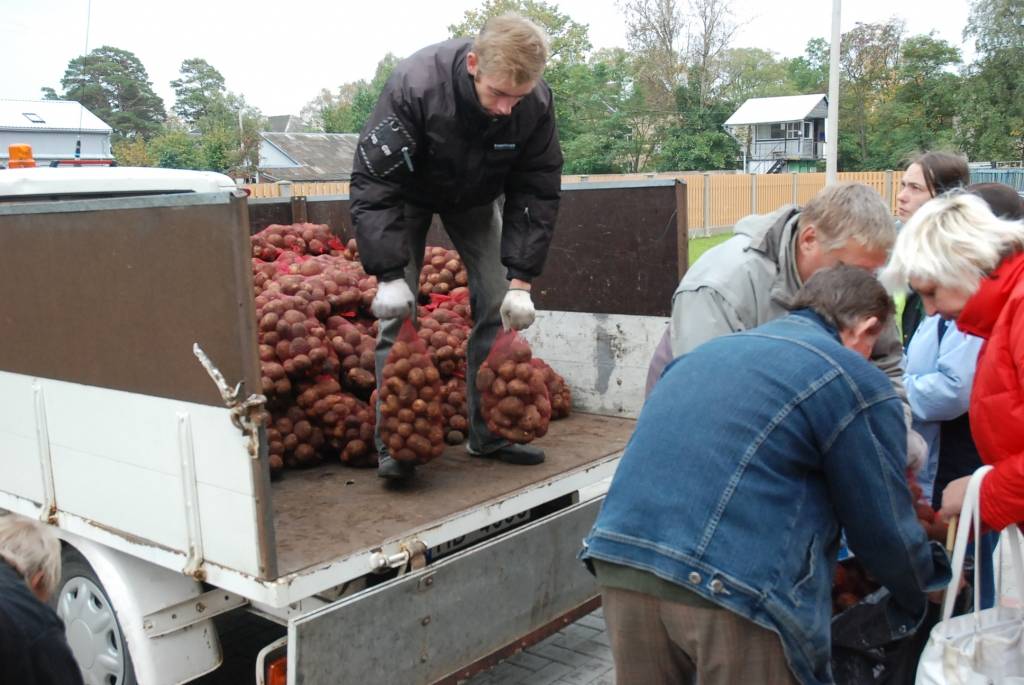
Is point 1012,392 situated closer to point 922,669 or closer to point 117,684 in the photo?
point 922,669

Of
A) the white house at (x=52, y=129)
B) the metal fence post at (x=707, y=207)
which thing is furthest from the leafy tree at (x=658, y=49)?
the white house at (x=52, y=129)

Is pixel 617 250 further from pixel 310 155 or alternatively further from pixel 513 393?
pixel 310 155

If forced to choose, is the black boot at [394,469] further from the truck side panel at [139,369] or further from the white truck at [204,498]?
the truck side panel at [139,369]

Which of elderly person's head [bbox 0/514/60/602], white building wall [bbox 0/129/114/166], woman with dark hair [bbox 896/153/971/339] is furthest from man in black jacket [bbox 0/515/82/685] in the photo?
white building wall [bbox 0/129/114/166]

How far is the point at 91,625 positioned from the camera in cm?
351

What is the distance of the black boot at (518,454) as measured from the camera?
4.20 m

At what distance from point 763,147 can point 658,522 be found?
60629 millimetres

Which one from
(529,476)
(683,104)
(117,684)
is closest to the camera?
(117,684)

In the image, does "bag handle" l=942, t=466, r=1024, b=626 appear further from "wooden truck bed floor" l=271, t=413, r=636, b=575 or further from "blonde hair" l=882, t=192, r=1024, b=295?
"wooden truck bed floor" l=271, t=413, r=636, b=575

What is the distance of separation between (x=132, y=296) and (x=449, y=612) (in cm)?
146

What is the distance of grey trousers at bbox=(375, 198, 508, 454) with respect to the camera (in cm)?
434

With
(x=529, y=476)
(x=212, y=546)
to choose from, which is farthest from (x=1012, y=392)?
(x=212, y=546)

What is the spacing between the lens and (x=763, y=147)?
195ft

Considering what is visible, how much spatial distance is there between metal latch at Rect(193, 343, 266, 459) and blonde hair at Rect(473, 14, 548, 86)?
1567 mm
